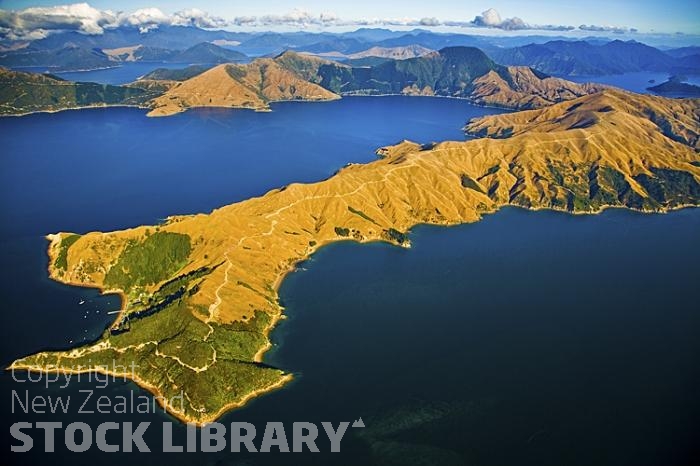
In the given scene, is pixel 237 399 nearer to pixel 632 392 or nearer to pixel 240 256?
pixel 240 256

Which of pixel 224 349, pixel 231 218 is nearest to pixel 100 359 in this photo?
pixel 224 349

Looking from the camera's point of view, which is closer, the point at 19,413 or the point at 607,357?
the point at 19,413

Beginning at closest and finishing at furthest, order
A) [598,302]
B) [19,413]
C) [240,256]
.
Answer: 1. [19,413]
2. [598,302]
3. [240,256]

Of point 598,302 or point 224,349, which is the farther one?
point 598,302

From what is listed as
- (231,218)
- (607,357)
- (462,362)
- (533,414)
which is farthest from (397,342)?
(231,218)

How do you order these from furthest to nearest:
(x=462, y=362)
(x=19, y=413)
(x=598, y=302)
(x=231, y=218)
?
(x=231, y=218) → (x=598, y=302) → (x=462, y=362) → (x=19, y=413)

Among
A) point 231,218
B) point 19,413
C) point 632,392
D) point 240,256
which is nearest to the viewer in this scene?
point 19,413

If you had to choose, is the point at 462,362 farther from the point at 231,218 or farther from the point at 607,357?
the point at 231,218

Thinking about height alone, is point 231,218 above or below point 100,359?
above

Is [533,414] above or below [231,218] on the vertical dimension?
below
